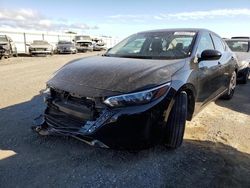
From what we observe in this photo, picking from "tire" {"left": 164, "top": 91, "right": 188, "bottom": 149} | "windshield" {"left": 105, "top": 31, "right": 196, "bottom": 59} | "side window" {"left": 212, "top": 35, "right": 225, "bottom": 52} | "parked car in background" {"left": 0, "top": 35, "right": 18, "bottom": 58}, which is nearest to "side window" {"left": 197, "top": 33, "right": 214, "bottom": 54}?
"windshield" {"left": 105, "top": 31, "right": 196, "bottom": 59}

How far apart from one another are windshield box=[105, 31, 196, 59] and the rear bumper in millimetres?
1187

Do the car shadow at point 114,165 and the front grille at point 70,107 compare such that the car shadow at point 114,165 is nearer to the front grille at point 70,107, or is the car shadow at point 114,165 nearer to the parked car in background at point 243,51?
the front grille at point 70,107

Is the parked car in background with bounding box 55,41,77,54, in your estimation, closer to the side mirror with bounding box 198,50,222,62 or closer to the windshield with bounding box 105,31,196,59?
the windshield with bounding box 105,31,196,59

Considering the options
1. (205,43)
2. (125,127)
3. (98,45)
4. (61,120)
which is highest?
(205,43)

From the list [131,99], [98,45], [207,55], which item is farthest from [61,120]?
[98,45]

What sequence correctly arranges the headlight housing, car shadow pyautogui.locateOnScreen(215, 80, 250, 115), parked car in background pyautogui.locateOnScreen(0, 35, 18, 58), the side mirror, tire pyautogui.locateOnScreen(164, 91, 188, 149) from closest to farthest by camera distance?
the headlight housing, tire pyautogui.locateOnScreen(164, 91, 188, 149), the side mirror, car shadow pyautogui.locateOnScreen(215, 80, 250, 115), parked car in background pyautogui.locateOnScreen(0, 35, 18, 58)

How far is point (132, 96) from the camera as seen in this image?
3033mm

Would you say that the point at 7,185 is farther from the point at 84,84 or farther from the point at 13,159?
the point at 84,84

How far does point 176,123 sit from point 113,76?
94 cm

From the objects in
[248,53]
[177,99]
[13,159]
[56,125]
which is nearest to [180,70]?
[177,99]

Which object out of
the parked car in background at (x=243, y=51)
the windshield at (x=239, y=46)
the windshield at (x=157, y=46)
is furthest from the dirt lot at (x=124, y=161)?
the windshield at (x=239, y=46)

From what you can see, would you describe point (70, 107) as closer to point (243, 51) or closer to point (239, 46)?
point (243, 51)

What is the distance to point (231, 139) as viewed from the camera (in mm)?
4184

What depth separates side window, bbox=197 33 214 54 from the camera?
4335 mm
